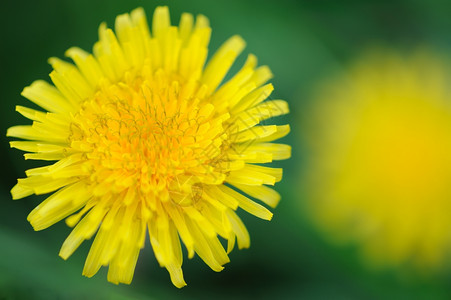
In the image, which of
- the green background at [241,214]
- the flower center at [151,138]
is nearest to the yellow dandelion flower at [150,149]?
the flower center at [151,138]

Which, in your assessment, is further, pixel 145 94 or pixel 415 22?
pixel 415 22

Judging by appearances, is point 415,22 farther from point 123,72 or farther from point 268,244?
point 123,72

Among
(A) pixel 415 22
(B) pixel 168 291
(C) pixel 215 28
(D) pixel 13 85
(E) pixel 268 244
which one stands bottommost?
(B) pixel 168 291

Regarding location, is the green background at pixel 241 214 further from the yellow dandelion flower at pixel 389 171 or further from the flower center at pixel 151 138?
the flower center at pixel 151 138

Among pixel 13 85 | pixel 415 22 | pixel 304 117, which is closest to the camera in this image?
pixel 13 85

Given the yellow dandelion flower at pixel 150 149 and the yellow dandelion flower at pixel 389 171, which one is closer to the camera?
the yellow dandelion flower at pixel 150 149

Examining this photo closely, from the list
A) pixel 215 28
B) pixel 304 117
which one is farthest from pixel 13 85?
pixel 304 117
